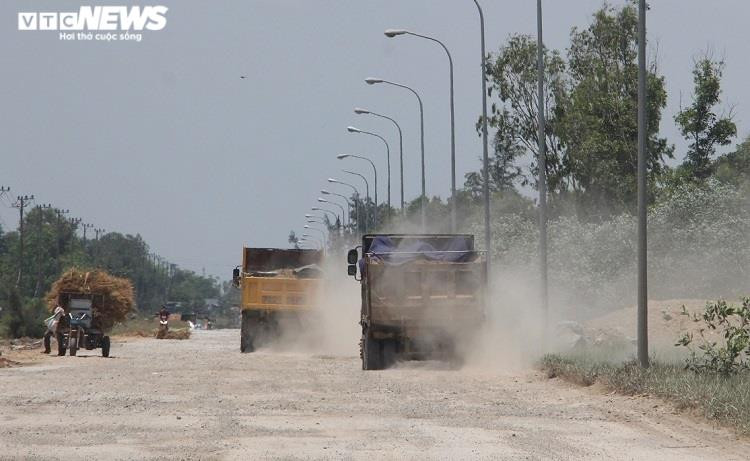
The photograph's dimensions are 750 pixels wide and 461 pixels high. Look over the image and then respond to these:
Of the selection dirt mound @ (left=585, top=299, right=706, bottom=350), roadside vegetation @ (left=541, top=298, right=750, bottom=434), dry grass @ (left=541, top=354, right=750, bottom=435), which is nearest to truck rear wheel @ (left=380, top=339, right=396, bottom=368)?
dry grass @ (left=541, top=354, right=750, bottom=435)

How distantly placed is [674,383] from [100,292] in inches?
877

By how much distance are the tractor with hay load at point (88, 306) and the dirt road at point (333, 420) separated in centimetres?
1077

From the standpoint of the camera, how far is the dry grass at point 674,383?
15883mm

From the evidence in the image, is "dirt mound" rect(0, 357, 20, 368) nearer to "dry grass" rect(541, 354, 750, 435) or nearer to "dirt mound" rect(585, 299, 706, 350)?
"dry grass" rect(541, 354, 750, 435)

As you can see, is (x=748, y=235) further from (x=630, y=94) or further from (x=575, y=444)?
(x=575, y=444)

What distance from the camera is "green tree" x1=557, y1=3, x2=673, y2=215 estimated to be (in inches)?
2437

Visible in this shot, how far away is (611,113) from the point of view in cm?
6169

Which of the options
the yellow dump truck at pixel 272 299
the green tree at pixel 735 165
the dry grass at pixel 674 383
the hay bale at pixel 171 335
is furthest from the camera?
the hay bale at pixel 171 335

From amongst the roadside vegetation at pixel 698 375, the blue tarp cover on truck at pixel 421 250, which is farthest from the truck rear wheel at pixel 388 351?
the roadside vegetation at pixel 698 375

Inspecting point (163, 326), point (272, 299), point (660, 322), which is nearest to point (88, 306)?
point (272, 299)

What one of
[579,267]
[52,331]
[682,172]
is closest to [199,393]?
[52,331]

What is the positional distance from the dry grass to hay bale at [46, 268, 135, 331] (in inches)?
624

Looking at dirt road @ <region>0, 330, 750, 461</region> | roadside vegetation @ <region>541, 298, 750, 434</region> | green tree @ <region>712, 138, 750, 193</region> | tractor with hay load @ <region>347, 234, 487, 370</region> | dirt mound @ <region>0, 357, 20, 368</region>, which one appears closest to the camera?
dirt road @ <region>0, 330, 750, 461</region>

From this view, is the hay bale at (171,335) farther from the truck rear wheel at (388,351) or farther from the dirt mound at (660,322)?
the truck rear wheel at (388,351)
